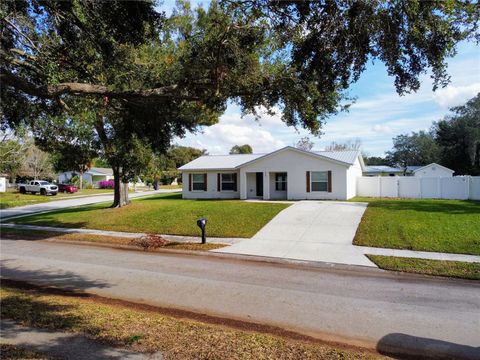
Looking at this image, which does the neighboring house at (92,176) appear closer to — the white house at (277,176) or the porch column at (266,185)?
the white house at (277,176)

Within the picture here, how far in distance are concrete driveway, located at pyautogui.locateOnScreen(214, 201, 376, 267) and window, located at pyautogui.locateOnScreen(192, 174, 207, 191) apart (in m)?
11.1

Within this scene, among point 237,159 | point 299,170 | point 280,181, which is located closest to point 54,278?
point 299,170

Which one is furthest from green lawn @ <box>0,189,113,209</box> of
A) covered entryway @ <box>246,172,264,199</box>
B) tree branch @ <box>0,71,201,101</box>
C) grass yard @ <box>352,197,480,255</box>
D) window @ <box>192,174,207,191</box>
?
tree branch @ <box>0,71,201,101</box>

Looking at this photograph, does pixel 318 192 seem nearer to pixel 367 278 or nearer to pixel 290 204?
Result: pixel 290 204

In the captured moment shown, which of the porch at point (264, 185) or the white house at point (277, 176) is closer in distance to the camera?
the white house at point (277, 176)

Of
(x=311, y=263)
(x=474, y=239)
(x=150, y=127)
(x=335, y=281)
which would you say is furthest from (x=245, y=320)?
(x=474, y=239)

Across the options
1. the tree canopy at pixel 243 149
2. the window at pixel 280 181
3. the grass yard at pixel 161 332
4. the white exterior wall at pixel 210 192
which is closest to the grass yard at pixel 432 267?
the grass yard at pixel 161 332

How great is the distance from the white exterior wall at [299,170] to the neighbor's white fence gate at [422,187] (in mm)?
4486

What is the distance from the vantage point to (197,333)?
5543 millimetres

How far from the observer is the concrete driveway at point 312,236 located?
12555 mm

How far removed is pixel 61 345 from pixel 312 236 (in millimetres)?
11773

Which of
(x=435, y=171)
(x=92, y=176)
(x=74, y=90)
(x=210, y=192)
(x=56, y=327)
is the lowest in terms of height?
(x=56, y=327)

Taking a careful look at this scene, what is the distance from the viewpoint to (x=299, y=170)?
89.9 feet

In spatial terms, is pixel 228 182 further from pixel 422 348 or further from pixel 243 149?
pixel 243 149
